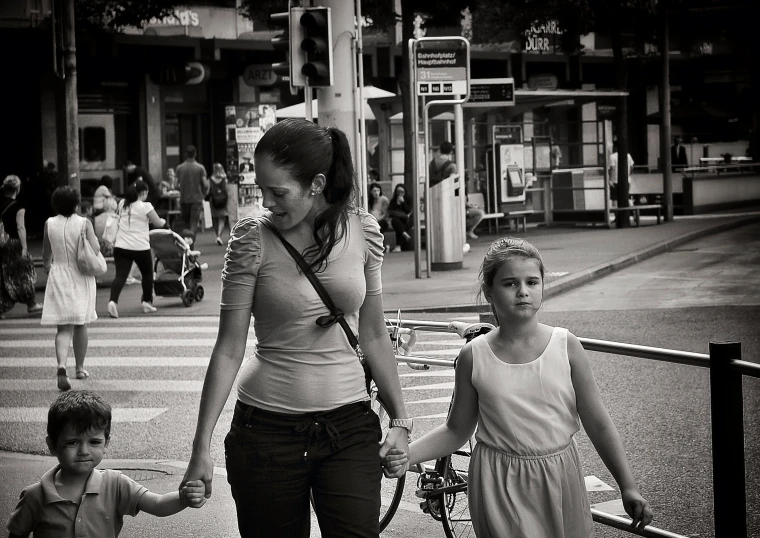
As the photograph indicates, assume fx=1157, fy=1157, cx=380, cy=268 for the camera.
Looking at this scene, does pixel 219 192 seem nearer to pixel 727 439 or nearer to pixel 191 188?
pixel 191 188

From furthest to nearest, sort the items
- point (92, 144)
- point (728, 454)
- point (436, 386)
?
point (92, 144), point (436, 386), point (728, 454)

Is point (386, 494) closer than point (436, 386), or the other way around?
point (386, 494)

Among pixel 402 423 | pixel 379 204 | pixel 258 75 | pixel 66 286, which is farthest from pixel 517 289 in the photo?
pixel 258 75

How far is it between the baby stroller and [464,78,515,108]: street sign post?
8538 mm

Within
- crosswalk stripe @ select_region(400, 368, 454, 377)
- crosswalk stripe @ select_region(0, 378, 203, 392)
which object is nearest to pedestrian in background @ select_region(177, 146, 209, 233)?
crosswalk stripe @ select_region(0, 378, 203, 392)

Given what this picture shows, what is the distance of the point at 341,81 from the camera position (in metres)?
12.2

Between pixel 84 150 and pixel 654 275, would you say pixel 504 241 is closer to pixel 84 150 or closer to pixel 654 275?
pixel 654 275

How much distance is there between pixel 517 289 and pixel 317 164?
70 cm

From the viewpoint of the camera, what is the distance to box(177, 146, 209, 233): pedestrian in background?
2392cm

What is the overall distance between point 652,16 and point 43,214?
629 inches

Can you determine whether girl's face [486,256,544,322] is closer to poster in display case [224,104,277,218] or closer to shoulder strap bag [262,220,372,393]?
shoulder strap bag [262,220,372,393]

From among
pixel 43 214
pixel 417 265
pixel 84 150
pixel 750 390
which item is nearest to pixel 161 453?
pixel 750 390

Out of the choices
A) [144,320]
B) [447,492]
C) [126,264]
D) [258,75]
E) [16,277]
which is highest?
[258,75]

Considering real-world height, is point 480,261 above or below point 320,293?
below
